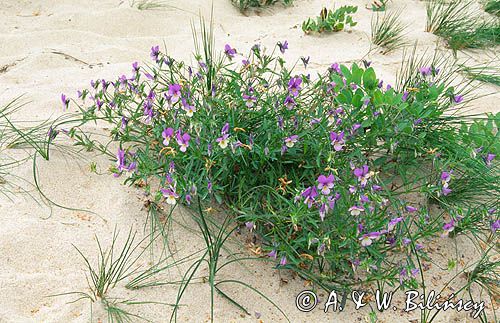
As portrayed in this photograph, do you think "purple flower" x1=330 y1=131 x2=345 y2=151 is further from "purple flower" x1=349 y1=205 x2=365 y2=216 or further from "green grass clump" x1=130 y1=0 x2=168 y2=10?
"green grass clump" x1=130 y1=0 x2=168 y2=10

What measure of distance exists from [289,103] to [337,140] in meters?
0.26

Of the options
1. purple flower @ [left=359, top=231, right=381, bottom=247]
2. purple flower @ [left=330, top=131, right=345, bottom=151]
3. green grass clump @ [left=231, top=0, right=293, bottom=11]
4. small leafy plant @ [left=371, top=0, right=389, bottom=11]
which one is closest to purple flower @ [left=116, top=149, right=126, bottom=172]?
purple flower @ [left=330, top=131, right=345, bottom=151]

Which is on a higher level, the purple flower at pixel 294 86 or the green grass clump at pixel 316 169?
the purple flower at pixel 294 86

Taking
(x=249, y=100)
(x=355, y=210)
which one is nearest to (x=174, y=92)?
(x=249, y=100)

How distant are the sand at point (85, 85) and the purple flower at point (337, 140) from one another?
48 centimetres

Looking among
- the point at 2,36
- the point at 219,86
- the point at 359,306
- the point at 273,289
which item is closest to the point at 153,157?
the point at 219,86

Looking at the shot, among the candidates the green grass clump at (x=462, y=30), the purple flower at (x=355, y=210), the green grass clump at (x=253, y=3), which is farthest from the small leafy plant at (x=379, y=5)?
the purple flower at (x=355, y=210)

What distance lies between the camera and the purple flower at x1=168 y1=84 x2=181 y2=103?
2.09m

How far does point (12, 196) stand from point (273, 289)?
1.04 m

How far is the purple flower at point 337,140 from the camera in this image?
194 cm

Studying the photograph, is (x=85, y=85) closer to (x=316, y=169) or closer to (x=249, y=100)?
(x=249, y=100)

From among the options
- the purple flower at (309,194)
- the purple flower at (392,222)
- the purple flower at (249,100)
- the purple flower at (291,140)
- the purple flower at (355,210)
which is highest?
the purple flower at (249,100)

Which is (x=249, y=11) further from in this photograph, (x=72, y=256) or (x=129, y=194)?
(x=72, y=256)

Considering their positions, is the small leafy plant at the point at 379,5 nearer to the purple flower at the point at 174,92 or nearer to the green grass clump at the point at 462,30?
the green grass clump at the point at 462,30
